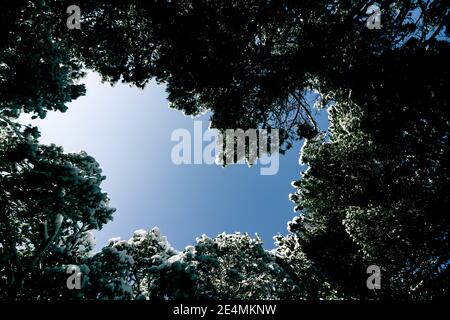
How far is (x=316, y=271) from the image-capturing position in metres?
14.2

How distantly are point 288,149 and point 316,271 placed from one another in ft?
21.9

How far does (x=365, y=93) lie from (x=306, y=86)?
2991 millimetres

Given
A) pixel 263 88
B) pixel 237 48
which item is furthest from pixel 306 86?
pixel 237 48

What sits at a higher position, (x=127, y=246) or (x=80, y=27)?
(x=80, y=27)

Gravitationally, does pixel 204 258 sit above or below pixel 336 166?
below

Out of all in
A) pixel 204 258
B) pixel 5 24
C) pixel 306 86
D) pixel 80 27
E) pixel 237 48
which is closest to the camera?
pixel 5 24

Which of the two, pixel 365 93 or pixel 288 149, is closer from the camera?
pixel 365 93

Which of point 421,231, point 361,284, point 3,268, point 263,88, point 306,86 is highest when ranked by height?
point 306,86

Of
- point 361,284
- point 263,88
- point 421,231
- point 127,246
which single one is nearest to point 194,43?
point 263,88

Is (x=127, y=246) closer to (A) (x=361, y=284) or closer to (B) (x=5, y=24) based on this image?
(B) (x=5, y=24)

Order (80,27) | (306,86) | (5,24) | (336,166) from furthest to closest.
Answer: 1. (336,166)
2. (306,86)
3. (80,27)
4. (5,24)

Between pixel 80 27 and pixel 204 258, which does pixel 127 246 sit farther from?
pixel 80 27

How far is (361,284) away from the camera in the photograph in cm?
1402

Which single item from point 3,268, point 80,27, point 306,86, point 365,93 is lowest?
point 3,268
